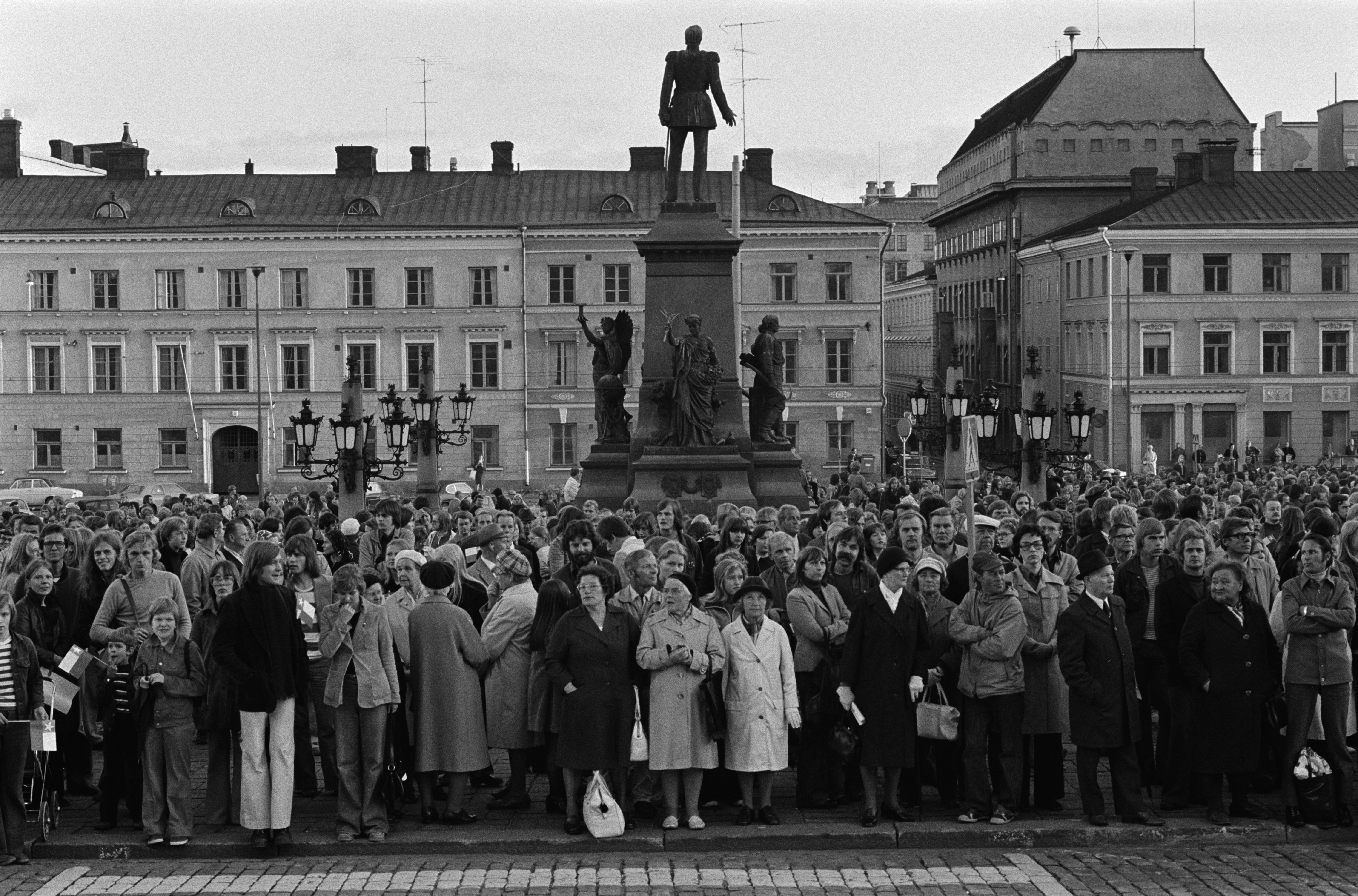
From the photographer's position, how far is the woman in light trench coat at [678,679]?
11828 millimetres

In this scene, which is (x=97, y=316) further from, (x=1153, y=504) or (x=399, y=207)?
(x=1153, y=504)

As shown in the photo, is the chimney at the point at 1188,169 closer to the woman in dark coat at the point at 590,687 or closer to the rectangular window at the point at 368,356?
the rectangular window at the point at 368,356

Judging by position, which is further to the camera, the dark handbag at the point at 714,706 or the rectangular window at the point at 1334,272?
the rectangular window at the point at 1334,272

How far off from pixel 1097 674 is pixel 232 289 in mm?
57948

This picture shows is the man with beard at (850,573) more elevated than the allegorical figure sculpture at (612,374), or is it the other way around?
the allegorical figure sculpture at (612,374)

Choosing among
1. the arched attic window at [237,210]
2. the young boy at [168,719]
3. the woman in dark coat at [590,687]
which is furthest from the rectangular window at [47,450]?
the woman in dark coat at [590,687]

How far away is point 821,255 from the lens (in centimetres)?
6688

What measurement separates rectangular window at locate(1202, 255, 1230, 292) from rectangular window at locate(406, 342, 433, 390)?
2612cm

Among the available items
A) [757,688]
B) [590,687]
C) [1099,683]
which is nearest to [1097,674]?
[1099,683]

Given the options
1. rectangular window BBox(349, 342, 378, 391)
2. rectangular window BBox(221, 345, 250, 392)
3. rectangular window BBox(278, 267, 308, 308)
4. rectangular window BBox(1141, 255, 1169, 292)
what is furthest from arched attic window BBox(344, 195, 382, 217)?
rectangular window BBox(1141, 255, 1169, 292)

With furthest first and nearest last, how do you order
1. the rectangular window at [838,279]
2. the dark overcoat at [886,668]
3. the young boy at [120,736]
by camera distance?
the rectangular window at [838,279] → the young boy at [120,736] → the dark overcoat at [886,668]

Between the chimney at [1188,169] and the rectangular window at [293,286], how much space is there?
30.2 metres

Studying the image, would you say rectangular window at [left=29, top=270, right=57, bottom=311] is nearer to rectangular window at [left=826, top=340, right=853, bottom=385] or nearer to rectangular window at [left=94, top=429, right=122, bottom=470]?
rectangular window at [left=94, top=429, right=122, bottom=470]

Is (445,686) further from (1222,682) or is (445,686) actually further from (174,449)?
(174,449)
